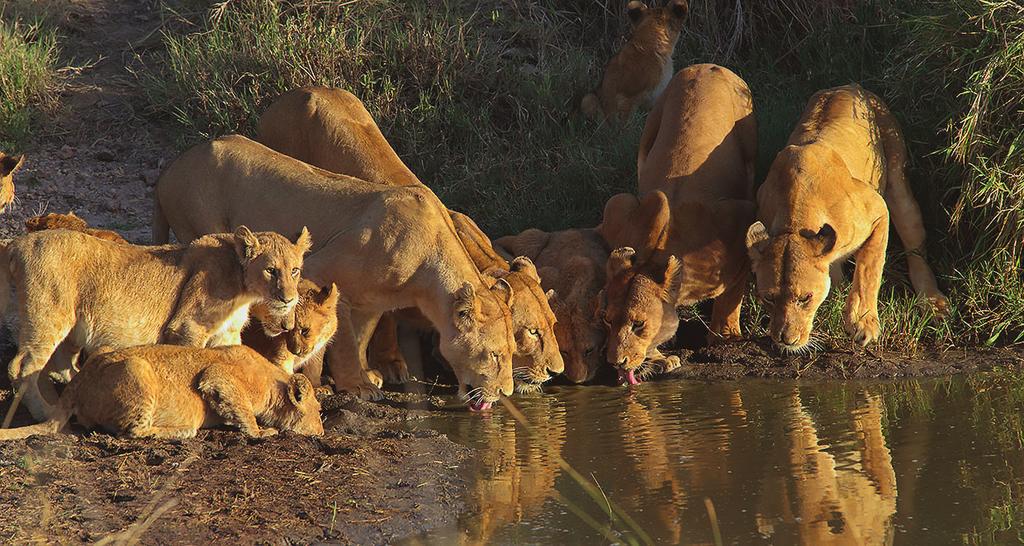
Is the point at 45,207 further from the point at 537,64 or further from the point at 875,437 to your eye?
the point at 875,437

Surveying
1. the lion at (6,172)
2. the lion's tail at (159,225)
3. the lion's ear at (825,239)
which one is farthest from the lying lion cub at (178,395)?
the lion's ear at (825,239)

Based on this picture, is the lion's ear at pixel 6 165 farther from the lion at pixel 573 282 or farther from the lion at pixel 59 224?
the lion at pixel 573 282

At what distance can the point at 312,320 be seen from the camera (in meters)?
7.75

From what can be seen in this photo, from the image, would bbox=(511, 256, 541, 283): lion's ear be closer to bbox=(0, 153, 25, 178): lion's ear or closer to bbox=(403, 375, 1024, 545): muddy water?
bbox=(403, 375, 1024, 545): muddy water

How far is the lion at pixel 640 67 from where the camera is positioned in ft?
40.2

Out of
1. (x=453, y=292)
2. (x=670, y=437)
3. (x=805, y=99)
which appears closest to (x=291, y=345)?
(x=453, y=292)

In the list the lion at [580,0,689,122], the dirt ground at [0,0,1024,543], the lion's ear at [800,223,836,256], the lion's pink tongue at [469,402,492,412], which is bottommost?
the lion's pink tongue at [469,402,492,412]

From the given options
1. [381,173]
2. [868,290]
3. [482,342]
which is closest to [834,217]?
[868,290]

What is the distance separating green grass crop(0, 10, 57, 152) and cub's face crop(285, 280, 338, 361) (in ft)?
16.3

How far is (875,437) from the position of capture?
294 inches

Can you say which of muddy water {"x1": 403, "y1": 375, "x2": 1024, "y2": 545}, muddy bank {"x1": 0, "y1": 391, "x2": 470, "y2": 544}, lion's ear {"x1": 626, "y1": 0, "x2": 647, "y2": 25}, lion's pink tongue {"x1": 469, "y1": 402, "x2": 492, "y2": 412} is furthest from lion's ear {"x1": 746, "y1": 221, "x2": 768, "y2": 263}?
lion's ear {"x1": 626, "y1": 0, "x2": 647, "y2": 25}

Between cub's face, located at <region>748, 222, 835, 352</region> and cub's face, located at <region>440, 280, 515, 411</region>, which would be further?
cub's face, located at <region>748, 222, 835, 352</region>

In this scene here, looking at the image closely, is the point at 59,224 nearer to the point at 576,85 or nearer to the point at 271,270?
the point at 271,270

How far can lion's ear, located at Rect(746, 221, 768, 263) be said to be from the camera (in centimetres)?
835
